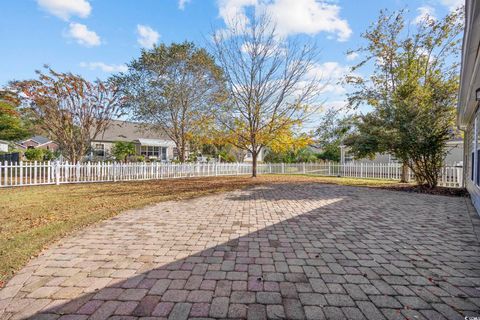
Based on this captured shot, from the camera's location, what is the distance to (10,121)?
Answer: 17.7 meters

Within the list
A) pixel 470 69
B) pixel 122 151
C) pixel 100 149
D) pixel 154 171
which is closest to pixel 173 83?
pixel 154 171

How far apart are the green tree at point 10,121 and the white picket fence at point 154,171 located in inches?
155

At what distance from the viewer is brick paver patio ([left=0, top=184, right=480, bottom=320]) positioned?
1.91 meters

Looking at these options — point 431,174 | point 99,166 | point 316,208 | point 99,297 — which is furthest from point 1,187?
point 431,174

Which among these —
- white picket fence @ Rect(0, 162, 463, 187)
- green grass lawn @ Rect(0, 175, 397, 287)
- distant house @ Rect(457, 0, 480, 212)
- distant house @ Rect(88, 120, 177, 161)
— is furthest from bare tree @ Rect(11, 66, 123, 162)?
distant house @ Rect(457, 0, 480, 212)

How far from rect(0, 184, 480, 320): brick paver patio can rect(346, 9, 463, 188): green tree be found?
5456 millimetres

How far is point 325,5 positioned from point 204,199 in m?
8.54

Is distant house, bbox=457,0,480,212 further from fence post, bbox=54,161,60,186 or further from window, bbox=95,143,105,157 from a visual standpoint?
window, bbox=95,143,105,157

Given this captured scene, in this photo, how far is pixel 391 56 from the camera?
1281cm

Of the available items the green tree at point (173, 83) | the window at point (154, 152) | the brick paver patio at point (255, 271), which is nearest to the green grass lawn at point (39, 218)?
the brick paver patio at point (255, 271)

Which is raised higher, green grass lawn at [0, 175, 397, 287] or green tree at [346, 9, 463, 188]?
green tree at [346, 9, 463, 188]

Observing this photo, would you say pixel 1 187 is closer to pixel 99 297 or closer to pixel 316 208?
pixel 99 297

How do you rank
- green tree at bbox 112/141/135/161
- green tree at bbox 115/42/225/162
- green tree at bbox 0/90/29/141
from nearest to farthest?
green tree at bbox 115/42/225/162 → green tree at bbox 0/90/29/141 → green tree at bbox 112/141/135/161

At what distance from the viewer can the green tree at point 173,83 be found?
48.0 feet
